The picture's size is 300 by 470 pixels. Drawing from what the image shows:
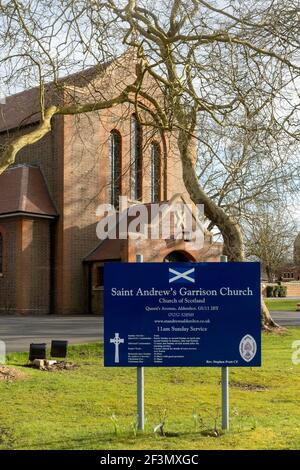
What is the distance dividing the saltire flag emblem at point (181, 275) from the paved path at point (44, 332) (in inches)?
387

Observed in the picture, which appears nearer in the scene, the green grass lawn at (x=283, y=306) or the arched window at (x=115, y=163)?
the arched window at (x=115, y=163)

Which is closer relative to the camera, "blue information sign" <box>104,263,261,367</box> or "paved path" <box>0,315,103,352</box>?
"blue information sign" <box>104,263,261,367</box>

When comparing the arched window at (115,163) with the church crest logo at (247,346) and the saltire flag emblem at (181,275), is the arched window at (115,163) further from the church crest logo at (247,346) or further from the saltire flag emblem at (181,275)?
the church crest logo at (247,346)

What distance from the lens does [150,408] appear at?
8.95m

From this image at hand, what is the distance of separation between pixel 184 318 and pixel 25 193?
27.2 meters

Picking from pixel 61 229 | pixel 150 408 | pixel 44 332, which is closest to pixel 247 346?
pixel 150 408

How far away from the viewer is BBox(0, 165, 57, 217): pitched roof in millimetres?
32500

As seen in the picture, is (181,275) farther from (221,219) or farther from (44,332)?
(44,332)

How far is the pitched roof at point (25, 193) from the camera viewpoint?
3250 cm

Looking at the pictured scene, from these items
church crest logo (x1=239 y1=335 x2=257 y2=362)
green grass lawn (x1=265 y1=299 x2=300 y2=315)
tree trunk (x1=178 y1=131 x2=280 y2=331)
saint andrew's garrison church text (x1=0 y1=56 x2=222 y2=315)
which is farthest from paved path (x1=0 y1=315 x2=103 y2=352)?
green grass lawn (x1=265 y1=299 x2=300 y2=315)

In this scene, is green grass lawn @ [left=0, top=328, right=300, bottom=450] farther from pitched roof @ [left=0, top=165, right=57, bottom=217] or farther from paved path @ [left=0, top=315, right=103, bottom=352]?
pitched roof @ [left=0, top=165, right=57, bottom=217]

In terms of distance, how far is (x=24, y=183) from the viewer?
3353cm

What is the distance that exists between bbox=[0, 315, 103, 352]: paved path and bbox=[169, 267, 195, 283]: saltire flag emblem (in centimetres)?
982

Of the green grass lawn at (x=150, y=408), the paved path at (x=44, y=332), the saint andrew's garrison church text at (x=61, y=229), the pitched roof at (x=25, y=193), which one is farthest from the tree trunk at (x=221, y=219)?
the pitched roof at (x=25, y=193)
